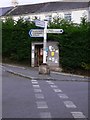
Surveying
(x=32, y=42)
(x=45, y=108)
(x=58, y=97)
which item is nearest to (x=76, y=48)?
(x=32, y=42)

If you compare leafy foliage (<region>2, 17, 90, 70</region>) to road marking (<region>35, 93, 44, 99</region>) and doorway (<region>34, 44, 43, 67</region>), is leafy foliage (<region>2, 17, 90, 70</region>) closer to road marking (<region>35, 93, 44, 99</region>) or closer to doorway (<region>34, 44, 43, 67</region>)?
doorway (<region>34, 44, 43, 67</region>)

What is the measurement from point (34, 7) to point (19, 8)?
354 centimetres

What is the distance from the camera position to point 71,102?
11.3 metres

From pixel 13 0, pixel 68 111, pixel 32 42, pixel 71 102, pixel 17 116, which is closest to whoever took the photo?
pixel 17 116

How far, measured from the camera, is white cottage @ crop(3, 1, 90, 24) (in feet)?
174

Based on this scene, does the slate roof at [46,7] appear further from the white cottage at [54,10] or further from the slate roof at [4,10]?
the slate roof at [4,10]

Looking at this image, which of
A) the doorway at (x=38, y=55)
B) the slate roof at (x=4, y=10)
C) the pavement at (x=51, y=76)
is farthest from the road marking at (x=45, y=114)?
the slate roof at (x=4, y=10)

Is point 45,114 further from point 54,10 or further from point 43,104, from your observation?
point 54,10

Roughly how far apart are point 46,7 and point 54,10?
3.62 m

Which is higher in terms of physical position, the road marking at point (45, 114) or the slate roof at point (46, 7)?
the slate roof at point (46, 7)

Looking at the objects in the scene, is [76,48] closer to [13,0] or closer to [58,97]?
[58,97]

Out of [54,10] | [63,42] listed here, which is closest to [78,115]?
[63,42]

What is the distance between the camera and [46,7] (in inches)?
2355

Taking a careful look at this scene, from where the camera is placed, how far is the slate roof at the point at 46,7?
181ft
